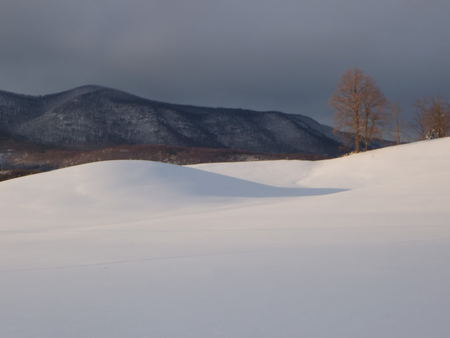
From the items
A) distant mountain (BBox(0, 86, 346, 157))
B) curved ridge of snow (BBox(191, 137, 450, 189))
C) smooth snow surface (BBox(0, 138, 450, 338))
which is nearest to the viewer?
smooth snow surface (BBox(0, 138, 450, 338))

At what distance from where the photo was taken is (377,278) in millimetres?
3766

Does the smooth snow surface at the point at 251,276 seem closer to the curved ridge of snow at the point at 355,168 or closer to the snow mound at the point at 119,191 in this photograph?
the snow mound at the point at 119,191

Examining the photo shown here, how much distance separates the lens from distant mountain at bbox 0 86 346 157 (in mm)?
100750

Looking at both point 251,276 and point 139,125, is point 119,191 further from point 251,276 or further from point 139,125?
point 139,125

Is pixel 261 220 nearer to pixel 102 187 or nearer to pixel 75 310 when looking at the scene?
pixel 75 310

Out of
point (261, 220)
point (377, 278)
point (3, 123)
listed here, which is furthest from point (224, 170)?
point (3, 123)

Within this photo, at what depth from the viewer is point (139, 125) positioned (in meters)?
109

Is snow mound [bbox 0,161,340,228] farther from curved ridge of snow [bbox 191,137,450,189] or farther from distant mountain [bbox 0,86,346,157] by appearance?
distant mountain [bbox 0,86,346,157]

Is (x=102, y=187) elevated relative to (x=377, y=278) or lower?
elevated

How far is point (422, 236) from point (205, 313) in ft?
12.8

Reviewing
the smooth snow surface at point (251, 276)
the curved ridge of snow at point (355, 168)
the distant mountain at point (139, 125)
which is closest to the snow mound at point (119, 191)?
the curved ridge of snow at point (355, 168)

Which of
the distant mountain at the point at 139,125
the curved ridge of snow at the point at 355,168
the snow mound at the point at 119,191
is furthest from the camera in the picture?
the distant mountain at the point at 139,125

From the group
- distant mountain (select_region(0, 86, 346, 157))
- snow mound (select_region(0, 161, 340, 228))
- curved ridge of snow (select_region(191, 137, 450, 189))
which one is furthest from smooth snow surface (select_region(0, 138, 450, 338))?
distant mountain (select_region(0, 86, 346, 157))

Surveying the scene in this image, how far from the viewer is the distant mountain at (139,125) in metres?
101
